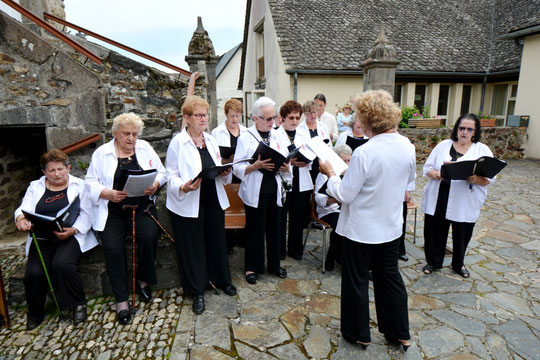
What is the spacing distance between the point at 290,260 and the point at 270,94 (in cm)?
1150

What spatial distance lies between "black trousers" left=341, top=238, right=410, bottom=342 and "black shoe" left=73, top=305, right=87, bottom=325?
→ 2.50 metres

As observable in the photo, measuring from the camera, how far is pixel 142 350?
296 cm

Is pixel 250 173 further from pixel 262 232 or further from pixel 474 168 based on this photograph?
pixel 474 168

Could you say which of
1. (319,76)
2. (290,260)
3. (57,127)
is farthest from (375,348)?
(319,76)

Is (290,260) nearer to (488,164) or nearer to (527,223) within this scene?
(488,164)

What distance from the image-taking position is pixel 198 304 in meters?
3.44

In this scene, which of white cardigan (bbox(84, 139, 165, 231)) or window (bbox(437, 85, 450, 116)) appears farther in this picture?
window (bbox(437, 85, 450, 116))

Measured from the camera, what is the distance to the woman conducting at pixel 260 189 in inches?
149

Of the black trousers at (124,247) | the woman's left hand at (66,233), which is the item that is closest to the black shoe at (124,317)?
the black trousers at (124,247)

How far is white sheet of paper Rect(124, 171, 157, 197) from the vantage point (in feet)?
10.5

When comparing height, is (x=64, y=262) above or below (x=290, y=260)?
above

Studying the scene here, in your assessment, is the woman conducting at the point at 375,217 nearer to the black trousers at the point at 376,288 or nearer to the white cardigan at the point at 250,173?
the black trousers at the point at 376,288

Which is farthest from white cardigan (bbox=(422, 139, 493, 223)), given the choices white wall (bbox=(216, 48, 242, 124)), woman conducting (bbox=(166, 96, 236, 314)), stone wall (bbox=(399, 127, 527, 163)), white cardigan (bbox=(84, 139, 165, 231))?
white wall (bbox=(216, 48, 242, 124))

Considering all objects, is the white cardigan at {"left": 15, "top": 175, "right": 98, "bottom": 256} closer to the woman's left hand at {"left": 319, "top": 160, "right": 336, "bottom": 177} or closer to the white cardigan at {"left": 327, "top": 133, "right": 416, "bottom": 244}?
the woman's left hand at {"left": 319, "top": 160, "right": 336, "bottom": 177}
